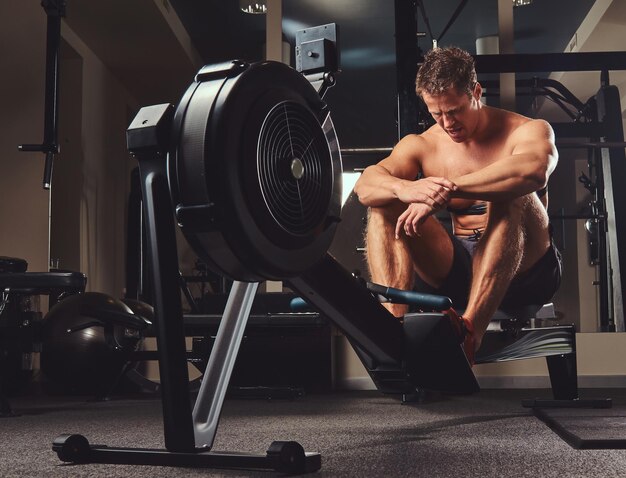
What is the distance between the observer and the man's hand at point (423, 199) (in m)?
1.94

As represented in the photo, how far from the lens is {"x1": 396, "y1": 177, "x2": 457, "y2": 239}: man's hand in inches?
76.2

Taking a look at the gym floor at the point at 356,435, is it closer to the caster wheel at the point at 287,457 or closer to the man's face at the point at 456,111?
the caster wheel at the point at 287,457

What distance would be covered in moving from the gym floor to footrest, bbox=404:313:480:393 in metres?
0.15

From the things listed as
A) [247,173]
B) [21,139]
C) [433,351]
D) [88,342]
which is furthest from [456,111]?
[21,139]

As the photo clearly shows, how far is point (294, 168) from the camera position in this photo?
1.36 m

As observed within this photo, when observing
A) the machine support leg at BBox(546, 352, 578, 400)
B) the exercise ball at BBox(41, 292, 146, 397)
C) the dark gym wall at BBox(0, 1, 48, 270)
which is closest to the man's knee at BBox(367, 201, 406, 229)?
the machine support leg at BBox(546, 352, 578, 400)

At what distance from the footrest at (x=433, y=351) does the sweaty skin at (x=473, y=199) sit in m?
0.25

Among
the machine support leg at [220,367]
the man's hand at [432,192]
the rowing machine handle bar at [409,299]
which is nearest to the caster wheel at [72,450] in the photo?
the machine support leg at [220,367]

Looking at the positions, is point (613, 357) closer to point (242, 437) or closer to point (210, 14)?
point (242, 437)

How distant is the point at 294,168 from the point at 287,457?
0.49 m

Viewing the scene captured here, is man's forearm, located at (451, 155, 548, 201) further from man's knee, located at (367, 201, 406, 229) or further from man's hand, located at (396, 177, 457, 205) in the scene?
man's knee, located at (367, 201, 406, 229)

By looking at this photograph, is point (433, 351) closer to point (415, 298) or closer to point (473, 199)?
point (415, 298)

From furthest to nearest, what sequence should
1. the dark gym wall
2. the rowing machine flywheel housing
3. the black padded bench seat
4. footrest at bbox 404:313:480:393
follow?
the dark gym wall < the black padded bench seat < footrest at bbox 404:313:480:393 < the rowing machine flywheel housing

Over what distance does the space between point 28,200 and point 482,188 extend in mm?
2922
